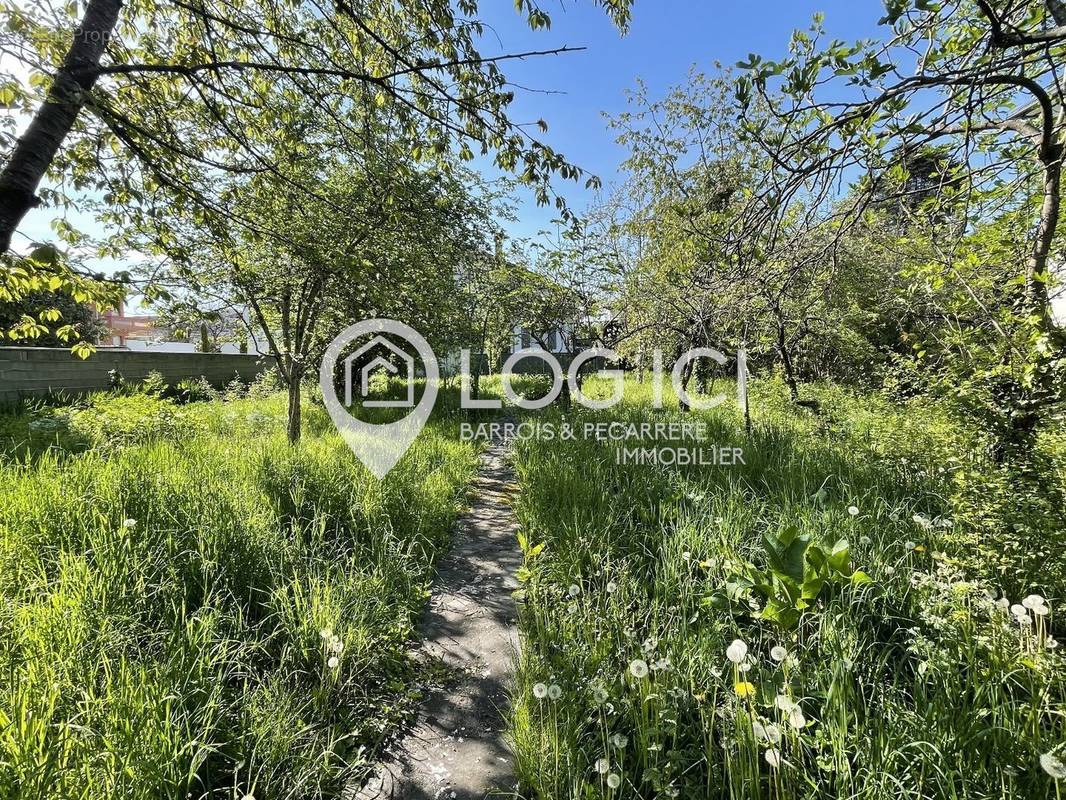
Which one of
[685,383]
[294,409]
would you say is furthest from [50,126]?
[685,383]

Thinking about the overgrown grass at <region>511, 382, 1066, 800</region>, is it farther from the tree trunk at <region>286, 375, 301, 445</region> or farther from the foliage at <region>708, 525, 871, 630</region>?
the tree trunk at <region>286, 375, 301, 445</region>

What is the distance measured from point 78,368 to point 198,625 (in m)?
9.37

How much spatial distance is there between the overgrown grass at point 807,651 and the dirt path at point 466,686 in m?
0.22

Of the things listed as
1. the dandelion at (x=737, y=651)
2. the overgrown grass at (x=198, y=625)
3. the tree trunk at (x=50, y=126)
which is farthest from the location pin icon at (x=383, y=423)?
the dandelion at (x=737, y=651)

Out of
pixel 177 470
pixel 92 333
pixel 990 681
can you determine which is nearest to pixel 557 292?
pixel 177 470

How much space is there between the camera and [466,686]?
2172mm

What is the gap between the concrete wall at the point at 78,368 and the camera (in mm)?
6805

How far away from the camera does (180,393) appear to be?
32.3 feet

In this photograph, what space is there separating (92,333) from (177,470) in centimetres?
1320

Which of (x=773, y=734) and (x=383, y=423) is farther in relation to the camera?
(x=383, y=423)

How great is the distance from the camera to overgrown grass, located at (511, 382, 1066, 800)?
1311mm

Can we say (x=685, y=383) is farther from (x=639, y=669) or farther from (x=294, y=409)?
(x=639, y=669)

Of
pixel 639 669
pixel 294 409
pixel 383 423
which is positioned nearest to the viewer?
pixel 639 669

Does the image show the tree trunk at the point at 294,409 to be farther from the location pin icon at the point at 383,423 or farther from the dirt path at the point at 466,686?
the dirt path at the point at 466,686
